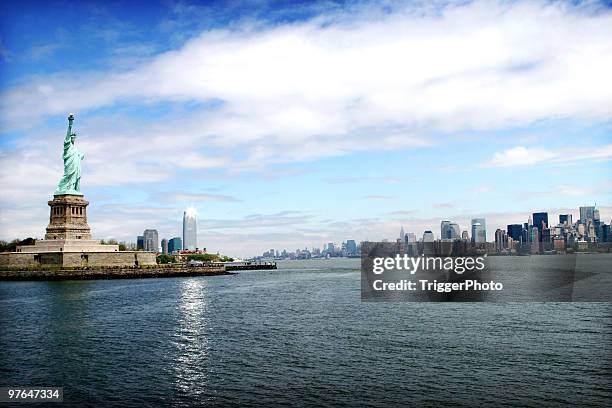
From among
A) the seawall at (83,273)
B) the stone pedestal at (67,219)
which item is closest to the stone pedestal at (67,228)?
the stone pedestal at (67,219)

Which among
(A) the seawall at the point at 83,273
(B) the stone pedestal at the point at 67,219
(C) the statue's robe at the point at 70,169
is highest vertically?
(C) the statue's robe at the point at 70,169

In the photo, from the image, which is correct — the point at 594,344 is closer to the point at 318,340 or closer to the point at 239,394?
the point at 318,340

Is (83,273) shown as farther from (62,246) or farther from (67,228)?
(67,228)

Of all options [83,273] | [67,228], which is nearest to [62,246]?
[67,228]

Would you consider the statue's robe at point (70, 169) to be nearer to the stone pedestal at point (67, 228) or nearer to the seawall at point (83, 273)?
the stone pedestal at point (67, 228)

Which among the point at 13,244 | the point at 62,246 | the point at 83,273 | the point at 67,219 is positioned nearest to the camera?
the point at 83,273

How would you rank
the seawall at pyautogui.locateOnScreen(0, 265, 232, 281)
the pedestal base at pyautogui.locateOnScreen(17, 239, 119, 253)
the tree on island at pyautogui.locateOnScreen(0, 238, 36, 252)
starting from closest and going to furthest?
1. the seawall at pyautogui.locateOnScreen(0, 265, 232, 281)
2. the pedestal base at pyautogui.locateOnScreen(17, 239, 119, 253)
3. the tree on island at pyautogui.locateOnScreen(0, 238, 36, 252)

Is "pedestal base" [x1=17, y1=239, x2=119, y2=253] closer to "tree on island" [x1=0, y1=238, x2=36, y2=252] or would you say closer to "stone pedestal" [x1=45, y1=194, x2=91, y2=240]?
"stone pedestal" [x1=45, y1=194, x2=91, y2=240]

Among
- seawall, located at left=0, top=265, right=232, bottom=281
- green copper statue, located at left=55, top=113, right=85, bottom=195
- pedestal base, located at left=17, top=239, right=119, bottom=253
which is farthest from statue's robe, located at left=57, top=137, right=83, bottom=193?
seawall, located at left=0, top=265, right=232, bottom=281

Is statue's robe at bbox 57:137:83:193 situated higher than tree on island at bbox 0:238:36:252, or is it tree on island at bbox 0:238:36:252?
statue's robe at bbox 57:137:83:193
